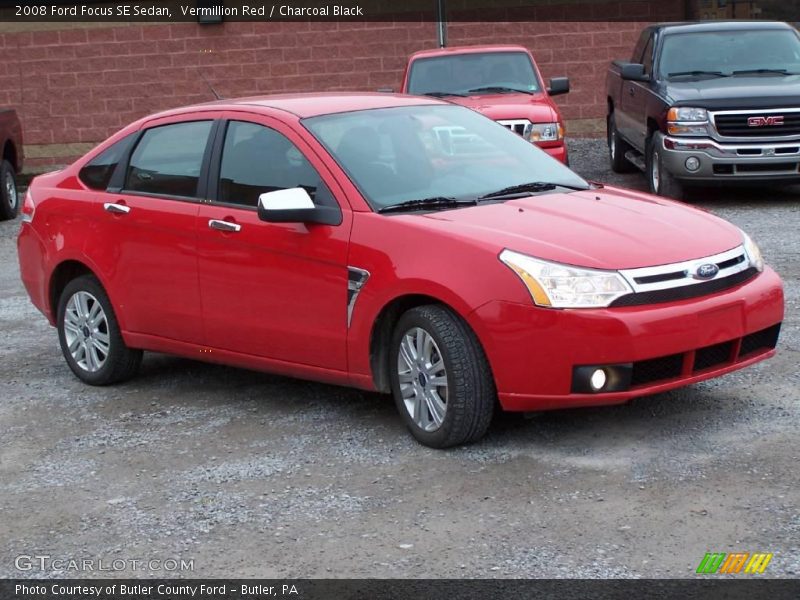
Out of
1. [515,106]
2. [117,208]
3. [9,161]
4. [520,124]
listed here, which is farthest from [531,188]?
[9,161]

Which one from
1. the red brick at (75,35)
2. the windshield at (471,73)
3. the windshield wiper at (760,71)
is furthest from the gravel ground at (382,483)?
the red brick at (75,35)

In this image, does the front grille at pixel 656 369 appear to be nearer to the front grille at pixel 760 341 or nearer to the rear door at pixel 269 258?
the front grille at pixel 760 341

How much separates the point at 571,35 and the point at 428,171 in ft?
48.7

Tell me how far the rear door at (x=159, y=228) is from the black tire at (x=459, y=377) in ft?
5.39

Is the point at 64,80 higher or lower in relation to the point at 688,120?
lower

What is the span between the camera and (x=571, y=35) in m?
21.2

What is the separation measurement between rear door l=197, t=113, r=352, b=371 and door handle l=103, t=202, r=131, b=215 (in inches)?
25.2

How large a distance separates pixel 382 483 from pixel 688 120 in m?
8.51

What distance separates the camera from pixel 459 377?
6121 mm

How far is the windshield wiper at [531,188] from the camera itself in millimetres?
6949

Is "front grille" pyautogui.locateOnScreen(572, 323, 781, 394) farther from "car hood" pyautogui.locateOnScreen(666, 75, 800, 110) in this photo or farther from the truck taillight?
"car hood" pyautogui.locateOnScreen(666, 75, 800, 110)

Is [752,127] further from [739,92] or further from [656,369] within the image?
[656,369]

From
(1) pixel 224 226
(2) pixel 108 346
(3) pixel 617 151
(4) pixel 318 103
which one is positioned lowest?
(3) pixel 617 151

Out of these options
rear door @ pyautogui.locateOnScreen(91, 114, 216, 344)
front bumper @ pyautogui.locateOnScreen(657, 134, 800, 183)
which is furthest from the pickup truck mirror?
rear door @ pyautogui.locateOnScreen(91, 114, 216, 344)
